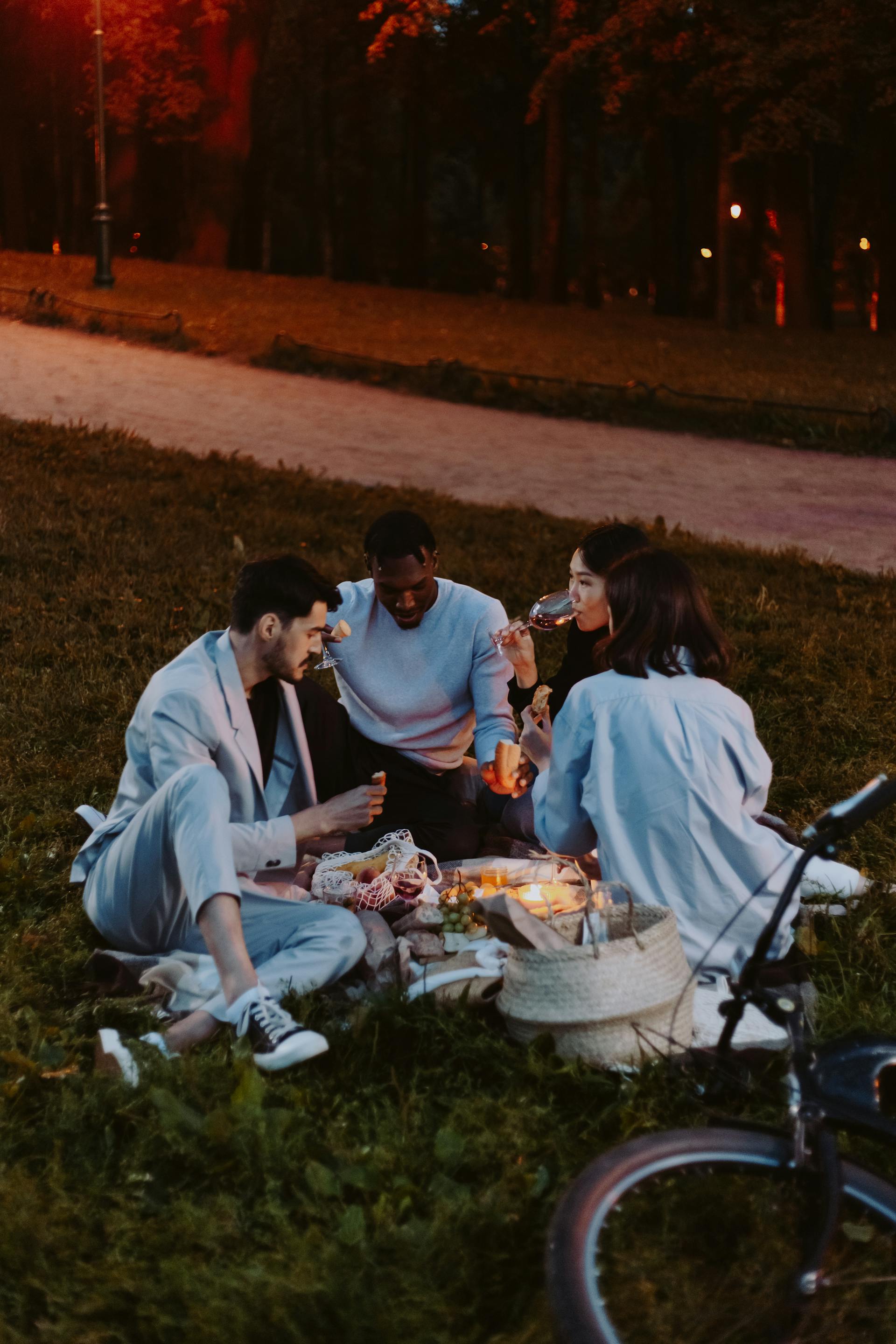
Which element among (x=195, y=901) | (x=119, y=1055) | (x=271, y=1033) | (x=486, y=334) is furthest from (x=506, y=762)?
(x=486, y=334)

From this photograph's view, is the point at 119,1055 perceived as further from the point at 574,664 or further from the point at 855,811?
the point at 574,664

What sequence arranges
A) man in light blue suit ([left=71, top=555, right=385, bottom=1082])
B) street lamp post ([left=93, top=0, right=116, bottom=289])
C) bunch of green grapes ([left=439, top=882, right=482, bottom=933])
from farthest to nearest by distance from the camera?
street lamp post ([left=93, top=0, right=116, bottom=289]), bunch of green grapes ([left=439, top=882, right=482, bottom=933]), man in light blue suit ([left=71, top=555, right=385, bottom=1082])

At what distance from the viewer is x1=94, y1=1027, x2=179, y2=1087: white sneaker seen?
3779mm

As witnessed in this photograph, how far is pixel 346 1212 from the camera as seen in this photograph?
3.20 meters

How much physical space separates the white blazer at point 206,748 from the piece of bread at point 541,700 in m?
0.88

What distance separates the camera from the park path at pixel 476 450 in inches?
464

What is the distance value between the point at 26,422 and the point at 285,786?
31.7 feet

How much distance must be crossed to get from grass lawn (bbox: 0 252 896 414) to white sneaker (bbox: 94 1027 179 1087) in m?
13.0

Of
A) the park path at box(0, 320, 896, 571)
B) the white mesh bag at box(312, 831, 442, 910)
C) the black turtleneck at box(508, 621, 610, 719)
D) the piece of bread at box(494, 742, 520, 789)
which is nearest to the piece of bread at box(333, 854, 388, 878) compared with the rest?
the white mesh bag at box(312, 831, 442, 910)

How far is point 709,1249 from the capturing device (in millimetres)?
3123

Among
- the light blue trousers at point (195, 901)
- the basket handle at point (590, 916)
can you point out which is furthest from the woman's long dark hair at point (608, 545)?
the light blue trousers at point (195, 901)

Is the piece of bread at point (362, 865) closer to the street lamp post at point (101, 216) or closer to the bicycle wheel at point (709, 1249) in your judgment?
the bicycle wheel at point (709, 1249)

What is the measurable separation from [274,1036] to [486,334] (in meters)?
→ 19.9

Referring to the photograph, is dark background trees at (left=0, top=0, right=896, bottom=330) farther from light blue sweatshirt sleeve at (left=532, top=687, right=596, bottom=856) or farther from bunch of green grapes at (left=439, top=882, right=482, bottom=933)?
light blue sweatshirt sleeve at (left=532, top=687, right=596, bottom=856)
